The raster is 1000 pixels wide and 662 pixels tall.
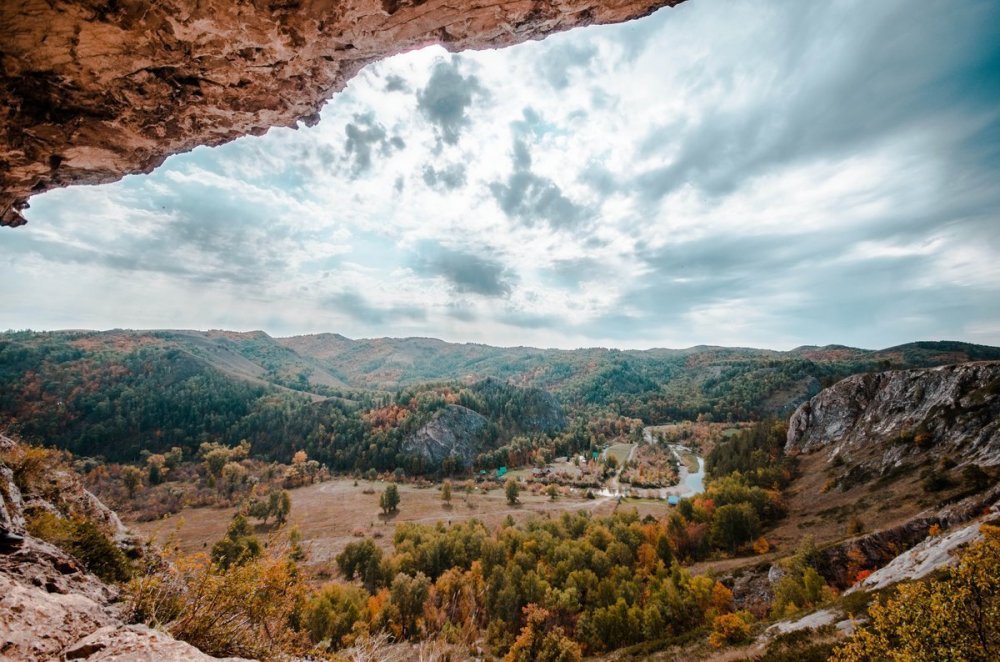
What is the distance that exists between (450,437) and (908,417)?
133m

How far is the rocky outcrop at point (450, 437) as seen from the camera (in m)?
144

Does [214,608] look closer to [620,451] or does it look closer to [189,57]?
[189,57]

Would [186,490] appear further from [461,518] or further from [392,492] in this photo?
[461,518]

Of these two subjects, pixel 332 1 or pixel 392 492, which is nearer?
pixel 332 1

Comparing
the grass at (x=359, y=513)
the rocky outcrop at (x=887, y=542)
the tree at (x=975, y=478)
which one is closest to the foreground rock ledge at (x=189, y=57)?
the rocky outcrop at (x=887, y=542)

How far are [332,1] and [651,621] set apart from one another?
5604 cm

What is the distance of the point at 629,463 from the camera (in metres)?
138

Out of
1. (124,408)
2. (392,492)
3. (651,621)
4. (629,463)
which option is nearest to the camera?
(651,621)

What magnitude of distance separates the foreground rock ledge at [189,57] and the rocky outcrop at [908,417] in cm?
7758

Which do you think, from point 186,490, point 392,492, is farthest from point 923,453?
point 186,490

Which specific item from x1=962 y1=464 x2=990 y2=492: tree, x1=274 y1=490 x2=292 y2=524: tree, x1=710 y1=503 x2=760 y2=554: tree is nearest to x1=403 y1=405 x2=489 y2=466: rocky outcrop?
x1=274 y1=490 x2=292 y2=524: tree

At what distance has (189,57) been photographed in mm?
7738

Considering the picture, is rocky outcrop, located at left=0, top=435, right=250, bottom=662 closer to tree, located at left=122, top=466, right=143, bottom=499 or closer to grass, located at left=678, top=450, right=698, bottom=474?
tree, located at left=122, top=466, right=143, bottom=499

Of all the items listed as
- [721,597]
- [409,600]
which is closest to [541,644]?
[409,600]
